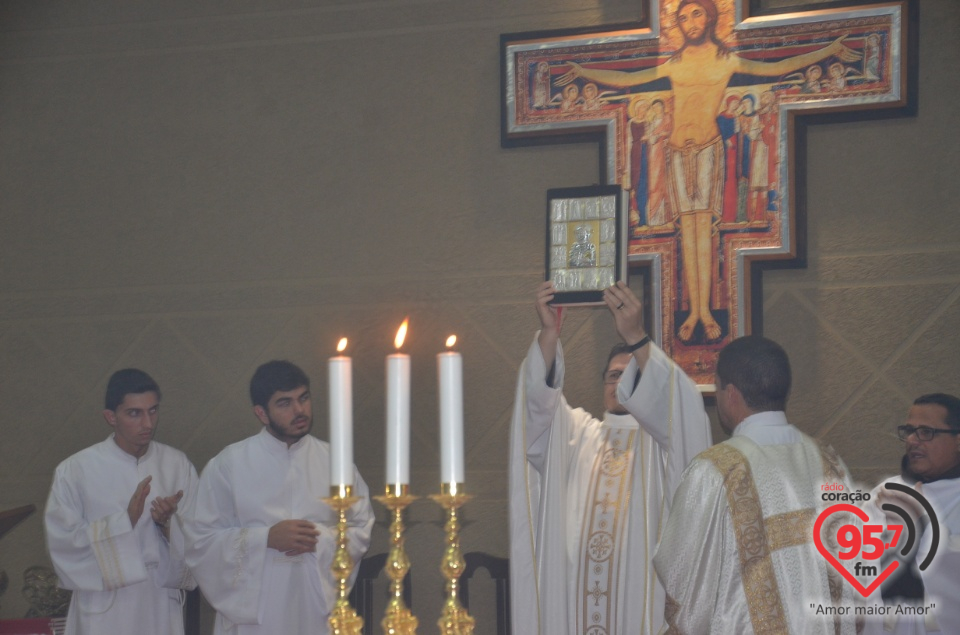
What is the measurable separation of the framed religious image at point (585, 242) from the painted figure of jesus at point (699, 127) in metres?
0.99

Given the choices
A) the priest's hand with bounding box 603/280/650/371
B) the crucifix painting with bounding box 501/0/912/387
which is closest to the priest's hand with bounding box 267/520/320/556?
the priest's hand with bounding box 603/280/650/371

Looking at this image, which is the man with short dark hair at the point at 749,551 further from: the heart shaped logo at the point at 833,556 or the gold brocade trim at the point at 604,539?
the gold brocade trim at the point at 604,539

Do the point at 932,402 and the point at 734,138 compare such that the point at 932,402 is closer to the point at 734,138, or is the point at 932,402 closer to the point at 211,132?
the point at 734,138

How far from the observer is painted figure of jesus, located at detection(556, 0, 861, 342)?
5.61 metres

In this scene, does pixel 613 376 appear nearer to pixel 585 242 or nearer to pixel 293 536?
pixel 585 242

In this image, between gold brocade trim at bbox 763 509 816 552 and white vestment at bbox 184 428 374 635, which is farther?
white vestment at bbox 184 428 374 635

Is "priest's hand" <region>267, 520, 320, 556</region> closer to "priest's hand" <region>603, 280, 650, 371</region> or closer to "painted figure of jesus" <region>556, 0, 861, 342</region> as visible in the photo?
"priest's hand" <region>603, 280, 650, 371</region>

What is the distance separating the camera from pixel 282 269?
20.7 ft

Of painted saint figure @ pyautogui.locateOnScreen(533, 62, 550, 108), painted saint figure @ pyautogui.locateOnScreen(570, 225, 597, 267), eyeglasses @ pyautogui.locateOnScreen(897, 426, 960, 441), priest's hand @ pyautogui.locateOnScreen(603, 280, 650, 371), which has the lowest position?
eyeglasses @ pyautogui.locateOnScreen(897, 426, 960, 441)

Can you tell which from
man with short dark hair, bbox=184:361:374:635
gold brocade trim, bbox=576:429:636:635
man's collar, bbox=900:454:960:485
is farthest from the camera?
man with short dark hair, bbox=184:361:374:635

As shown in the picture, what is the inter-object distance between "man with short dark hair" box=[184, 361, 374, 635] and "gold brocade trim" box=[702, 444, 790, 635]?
2.16 m

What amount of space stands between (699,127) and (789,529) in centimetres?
264

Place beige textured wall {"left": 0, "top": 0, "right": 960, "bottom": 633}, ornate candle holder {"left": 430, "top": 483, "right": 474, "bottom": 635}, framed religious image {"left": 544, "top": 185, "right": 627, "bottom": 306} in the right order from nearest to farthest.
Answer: ornate candle holder {"left": 430, "top": 483, "right": 474, "bottom": 635}
framed religious image {"left": 544, "top": 185, "right": 627, "bottom": 306}
beige textured wall {"left": 0, "top": 0, "right": 960, "bottom": 633}

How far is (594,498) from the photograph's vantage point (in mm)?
5070
